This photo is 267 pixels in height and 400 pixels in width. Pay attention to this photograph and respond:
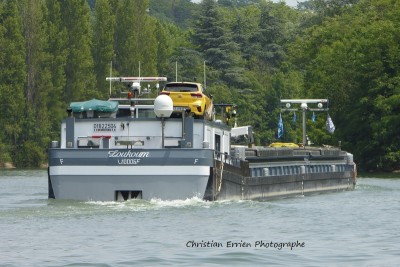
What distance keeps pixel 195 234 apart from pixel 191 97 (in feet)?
43.8

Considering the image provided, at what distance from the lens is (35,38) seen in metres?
124

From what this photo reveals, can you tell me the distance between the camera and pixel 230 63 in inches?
5787

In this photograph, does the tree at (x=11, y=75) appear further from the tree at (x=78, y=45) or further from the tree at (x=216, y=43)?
the tree at (x=216, y=43)

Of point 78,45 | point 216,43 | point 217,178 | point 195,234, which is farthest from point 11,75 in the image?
point 195,234

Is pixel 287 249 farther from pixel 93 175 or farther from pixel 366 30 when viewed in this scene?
pixel 366 30

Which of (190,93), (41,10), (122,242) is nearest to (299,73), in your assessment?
(41,10)

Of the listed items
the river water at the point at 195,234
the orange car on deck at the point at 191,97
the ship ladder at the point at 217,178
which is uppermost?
the orange car on deck at the point at 191,97

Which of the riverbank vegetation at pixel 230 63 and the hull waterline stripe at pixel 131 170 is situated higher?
the riverbank vegetation at pixel 230 63

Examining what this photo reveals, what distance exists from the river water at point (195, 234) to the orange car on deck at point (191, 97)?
3809mm

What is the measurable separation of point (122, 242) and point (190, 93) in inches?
602

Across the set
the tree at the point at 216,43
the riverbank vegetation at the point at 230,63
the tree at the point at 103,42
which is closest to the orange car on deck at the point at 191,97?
the riverbank vegetation at the point at 230,63

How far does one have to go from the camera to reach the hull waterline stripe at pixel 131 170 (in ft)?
139

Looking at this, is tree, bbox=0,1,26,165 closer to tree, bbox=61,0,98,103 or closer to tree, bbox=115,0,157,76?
tree, bbox=61,0,98,103

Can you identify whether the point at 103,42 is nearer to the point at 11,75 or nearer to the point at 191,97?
the point at 11,75
